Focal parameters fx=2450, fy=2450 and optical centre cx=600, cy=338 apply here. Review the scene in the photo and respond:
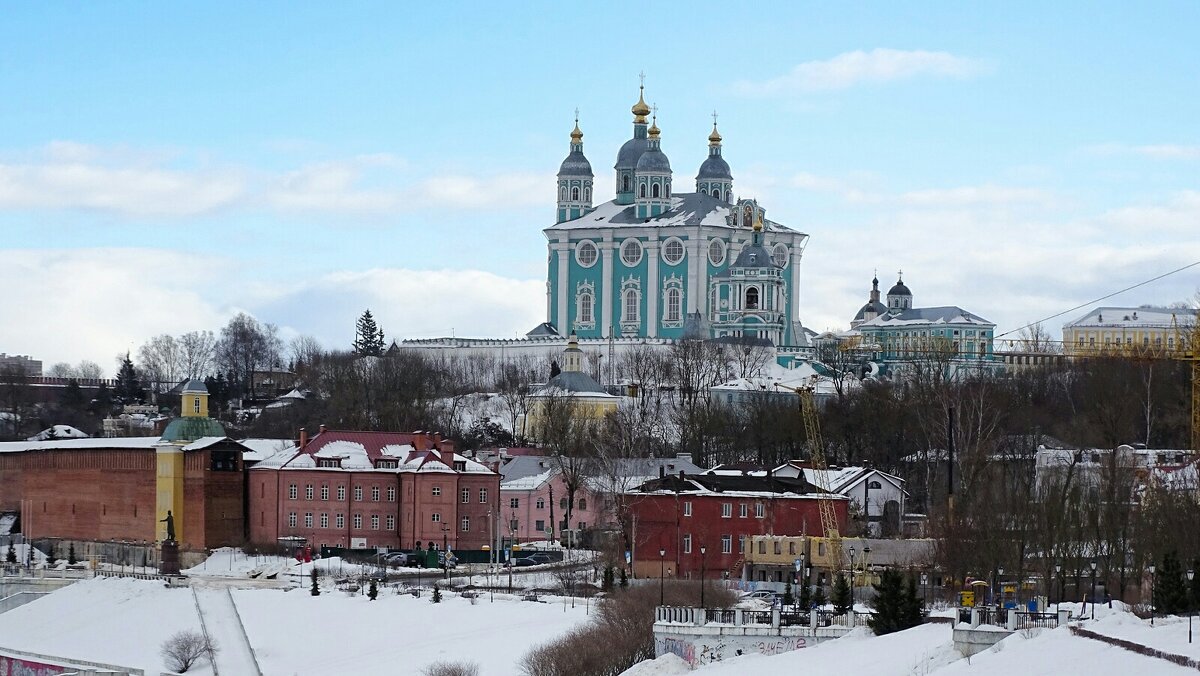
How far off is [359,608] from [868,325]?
8195cm

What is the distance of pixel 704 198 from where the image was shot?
133m

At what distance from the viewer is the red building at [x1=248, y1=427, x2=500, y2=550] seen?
7712cm

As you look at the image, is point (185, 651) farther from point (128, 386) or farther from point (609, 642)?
point (128, 386)

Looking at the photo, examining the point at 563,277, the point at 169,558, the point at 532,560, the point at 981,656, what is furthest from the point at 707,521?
the point at 563,277

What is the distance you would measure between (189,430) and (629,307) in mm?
51961

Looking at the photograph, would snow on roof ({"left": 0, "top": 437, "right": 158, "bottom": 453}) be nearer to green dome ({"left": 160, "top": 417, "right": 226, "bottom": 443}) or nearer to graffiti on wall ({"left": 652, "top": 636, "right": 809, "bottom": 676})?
green dome ({"left": 160, "top": 417, "right": 226, "bottom": 443})

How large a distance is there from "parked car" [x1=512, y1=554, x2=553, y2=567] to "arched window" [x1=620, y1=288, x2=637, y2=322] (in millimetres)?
57089

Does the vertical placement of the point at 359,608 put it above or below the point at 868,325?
below

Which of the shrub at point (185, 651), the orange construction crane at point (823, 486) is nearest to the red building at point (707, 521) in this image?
the orange construction crane at point (823, 486)

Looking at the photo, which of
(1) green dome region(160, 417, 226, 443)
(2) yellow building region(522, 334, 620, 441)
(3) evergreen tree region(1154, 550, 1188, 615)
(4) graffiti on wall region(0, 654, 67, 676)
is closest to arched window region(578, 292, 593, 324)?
(2) yellow building region(522, 334, 620, 441)

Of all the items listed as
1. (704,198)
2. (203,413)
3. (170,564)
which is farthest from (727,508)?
(704,198)

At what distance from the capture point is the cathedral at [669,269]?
415 ft

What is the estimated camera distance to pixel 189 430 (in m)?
79.7

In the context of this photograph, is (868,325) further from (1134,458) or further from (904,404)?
(1134,458)
